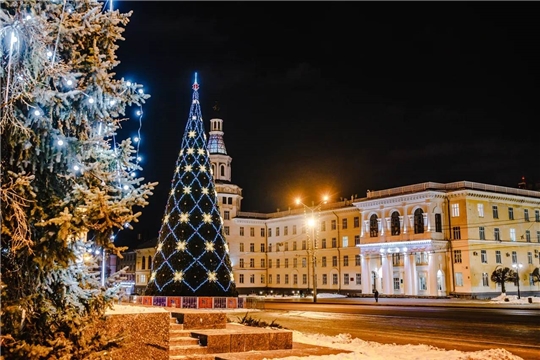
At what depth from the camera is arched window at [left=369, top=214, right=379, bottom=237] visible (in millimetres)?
58750

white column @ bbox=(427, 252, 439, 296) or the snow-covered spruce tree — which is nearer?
the snow-covered spruce tree

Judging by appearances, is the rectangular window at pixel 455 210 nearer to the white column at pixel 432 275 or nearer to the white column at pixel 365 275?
the white column at pixel 432 275

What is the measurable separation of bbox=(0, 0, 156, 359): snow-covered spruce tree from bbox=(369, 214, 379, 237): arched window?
53973 mm

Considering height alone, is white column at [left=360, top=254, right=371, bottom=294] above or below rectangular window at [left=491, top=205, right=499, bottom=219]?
below

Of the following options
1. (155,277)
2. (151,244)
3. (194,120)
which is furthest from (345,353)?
(151,244)

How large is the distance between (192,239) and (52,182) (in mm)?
17117

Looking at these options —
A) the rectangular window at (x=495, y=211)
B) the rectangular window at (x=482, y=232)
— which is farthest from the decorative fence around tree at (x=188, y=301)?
the rectangular window at (x=495, y=211)

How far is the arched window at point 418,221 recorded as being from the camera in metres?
53.6

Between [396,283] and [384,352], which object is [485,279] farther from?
[384,352]

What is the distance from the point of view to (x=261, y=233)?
77.4m

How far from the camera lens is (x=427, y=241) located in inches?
2037

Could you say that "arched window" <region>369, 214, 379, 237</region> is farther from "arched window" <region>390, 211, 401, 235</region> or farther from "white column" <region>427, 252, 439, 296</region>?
"white column" <region>427, 252, 439, 296</region>

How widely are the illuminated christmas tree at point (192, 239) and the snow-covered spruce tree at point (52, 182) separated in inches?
646

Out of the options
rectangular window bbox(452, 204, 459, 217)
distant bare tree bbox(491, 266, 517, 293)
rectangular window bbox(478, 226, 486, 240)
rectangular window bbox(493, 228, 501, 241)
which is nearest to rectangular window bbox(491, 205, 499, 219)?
rectangular window bbox(493, 228, 501, 241)
